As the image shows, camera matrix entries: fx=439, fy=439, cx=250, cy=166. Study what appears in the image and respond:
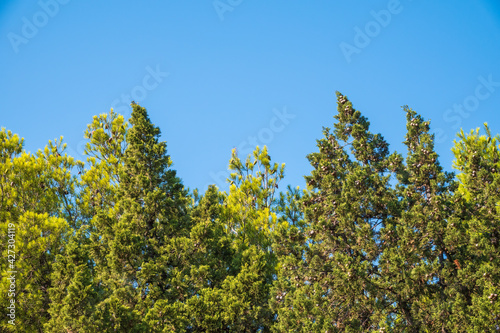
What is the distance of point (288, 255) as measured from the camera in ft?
39.7

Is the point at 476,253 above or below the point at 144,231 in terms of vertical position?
below

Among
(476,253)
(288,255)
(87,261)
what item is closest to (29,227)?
(87,261)

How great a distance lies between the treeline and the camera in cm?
1037

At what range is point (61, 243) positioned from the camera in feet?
44.9

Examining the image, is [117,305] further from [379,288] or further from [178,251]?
[379,288]

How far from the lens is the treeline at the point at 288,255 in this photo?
10.4m

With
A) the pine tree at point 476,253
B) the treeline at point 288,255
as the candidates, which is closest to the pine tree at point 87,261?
the treeline at point 288,255

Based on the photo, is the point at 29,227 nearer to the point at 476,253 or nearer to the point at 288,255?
the point at 288,255

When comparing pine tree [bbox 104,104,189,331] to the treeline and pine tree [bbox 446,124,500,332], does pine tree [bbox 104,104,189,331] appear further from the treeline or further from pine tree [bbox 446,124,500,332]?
pine tree [bbox 446,124,500,332]

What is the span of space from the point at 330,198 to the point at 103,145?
36.1 ft

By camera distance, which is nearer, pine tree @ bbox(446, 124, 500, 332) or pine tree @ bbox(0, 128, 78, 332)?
pine tree @ bbox(446, 124, 500, 332)

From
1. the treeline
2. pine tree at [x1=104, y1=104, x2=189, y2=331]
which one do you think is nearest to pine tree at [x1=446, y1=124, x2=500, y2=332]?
the treeline

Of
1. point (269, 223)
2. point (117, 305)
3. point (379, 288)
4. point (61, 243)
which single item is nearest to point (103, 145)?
point (61, 243)

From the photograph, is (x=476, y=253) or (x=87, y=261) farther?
(x=87, y=261)
